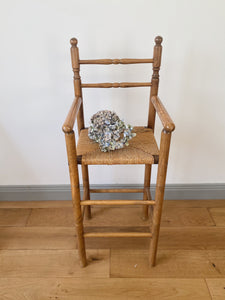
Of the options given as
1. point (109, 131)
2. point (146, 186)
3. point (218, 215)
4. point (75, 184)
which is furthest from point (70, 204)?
point (218, 215)

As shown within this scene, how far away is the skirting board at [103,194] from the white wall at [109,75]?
2.5 inches

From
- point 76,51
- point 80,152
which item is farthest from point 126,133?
point 76,51

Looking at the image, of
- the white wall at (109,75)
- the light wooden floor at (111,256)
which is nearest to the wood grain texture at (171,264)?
the light wooden floor at (111,256)

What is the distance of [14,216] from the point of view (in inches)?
54.2

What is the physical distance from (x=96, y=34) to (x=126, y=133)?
0.47 m

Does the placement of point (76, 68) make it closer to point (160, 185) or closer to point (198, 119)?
point (160, 185)

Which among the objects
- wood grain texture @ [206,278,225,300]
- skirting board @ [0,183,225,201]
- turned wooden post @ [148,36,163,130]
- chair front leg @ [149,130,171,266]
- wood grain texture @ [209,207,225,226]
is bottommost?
wood grain texture @ [209,207,225,226]

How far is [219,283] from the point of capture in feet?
3.38

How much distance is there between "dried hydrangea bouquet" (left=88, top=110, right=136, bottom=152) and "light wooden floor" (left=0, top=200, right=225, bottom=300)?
1.82 feet

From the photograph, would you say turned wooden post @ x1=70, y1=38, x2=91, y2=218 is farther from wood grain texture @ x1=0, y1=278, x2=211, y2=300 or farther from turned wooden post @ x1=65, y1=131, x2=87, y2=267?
wood grain texture @ x1=0, y1=278, x2=211, y2=300

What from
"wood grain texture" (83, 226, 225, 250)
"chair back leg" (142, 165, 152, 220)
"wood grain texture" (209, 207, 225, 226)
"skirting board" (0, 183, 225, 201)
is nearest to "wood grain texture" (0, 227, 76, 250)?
"wood grain texture" (83, 226, 225, 250)

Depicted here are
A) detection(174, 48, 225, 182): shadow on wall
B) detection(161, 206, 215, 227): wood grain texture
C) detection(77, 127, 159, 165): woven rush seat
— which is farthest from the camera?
detection(161, 206, 215, 227): wood grain texture

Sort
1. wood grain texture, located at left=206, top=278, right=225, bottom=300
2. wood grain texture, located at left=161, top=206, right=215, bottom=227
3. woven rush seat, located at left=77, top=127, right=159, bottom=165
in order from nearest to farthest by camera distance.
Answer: woven rush seat, located at left=77, top=127, right=159, bottom=165 < wood grain texture, located at left=206, top=278, right=225, bottom=300 < wood grain texture, located at left=161, top=206, right=215, bottom=227

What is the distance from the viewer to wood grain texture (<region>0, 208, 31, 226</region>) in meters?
1.33
